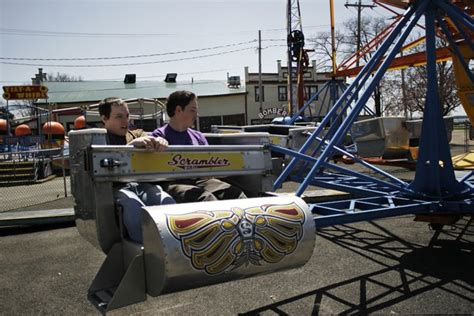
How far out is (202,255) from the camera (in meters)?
2.25

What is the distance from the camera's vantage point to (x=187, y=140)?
11.3 ft

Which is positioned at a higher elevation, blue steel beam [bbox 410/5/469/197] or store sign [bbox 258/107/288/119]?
store sign [bbox 258/107/288/119]

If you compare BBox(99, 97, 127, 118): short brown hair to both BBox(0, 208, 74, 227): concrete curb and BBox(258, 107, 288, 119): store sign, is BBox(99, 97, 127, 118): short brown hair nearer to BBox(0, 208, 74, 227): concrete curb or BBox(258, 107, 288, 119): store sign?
BBox(0, 208, 74, 227): concrete curb

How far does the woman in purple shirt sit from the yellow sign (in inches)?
5.3

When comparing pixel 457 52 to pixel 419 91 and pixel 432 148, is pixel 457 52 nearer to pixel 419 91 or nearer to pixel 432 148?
pixel 432 148

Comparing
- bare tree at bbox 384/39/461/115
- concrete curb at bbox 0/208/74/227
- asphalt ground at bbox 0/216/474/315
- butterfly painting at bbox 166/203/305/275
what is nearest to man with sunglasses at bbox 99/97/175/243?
butterfly painting at bbox 166/203/305/275

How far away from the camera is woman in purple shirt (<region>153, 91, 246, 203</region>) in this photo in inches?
113

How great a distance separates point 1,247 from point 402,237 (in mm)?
5014

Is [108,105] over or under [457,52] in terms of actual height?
under

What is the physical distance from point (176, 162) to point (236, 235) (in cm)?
73

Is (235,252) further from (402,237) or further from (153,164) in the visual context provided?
(402,237)

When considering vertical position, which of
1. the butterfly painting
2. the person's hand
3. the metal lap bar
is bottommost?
the butterfly painting

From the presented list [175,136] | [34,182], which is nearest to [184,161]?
[175,136]

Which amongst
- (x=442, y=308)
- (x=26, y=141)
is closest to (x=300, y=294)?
(x=442, y=308)
